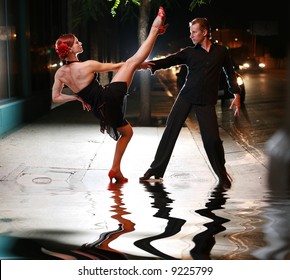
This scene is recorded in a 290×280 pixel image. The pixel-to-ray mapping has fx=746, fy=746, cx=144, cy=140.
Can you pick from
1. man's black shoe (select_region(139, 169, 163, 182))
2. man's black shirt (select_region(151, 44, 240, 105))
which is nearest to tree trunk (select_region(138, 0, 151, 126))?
man's black shoe (select_region(139, 169, 163, 182))

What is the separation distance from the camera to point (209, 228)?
21.4ft

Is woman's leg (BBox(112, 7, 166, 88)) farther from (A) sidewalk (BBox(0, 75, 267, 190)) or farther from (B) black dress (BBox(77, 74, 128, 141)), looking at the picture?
(A) sidewalk (BBox(0, 75, 267, 190))

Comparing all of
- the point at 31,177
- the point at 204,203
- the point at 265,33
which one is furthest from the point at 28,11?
the point at 265,33

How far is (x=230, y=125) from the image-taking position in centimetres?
1730

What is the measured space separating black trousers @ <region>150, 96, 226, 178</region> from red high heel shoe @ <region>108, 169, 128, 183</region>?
39 centimetres

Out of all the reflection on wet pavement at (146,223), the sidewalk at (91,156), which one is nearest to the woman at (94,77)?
the reflection on wet pavement at (146,223)

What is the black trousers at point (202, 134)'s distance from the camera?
910 centimetres

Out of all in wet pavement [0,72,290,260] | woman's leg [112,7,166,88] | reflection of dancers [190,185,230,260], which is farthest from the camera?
woman's leg [112,7,166,88]

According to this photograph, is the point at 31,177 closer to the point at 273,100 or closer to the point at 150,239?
the point at 150,239

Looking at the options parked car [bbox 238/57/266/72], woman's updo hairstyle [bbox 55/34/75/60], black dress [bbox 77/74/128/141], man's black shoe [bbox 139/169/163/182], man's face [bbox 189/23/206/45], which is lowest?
parked car [bbox 238/57/266/72]

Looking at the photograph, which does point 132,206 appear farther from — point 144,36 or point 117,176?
point 144,36

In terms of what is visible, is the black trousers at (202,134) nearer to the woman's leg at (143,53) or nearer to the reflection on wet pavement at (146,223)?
the reflection on wet pavement at (146,223)

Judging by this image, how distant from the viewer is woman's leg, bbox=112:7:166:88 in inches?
336

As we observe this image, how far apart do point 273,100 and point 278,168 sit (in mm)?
14870
